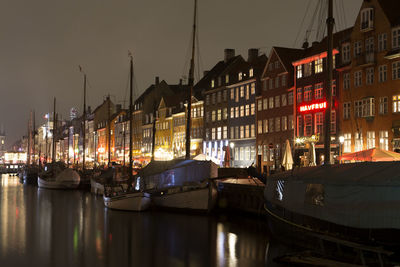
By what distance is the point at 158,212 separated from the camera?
43594 mm

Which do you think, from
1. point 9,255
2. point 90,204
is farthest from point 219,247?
point 90,204

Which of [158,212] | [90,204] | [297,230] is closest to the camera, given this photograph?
[297,230]

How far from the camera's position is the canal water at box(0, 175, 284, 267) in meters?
26.3

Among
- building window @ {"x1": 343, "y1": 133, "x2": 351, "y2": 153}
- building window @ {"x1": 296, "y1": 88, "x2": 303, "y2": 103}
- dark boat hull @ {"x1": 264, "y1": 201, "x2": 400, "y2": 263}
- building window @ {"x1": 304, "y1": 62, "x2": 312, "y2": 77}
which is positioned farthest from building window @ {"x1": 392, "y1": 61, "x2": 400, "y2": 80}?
dark boat hull @ {"x1": 264, "y1": 201, "x2": 400, "y2": 263}

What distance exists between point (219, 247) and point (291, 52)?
4193cm

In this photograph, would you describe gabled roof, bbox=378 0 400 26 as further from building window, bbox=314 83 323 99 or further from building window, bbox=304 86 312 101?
building window, bbox=304 86 312 101

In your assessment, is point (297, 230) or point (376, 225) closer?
point (376, 225)

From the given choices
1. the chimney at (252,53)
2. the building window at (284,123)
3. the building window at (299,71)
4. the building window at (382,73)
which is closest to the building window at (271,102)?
the building window at (284,123)

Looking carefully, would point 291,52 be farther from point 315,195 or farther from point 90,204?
point 315,195

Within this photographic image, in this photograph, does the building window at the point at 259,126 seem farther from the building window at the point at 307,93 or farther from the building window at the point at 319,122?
the building window at the point at 319,122

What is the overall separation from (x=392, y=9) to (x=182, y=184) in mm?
24322

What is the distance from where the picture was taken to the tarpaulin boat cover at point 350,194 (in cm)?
1917

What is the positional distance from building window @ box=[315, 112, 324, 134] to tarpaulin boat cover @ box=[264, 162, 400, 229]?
104 feet

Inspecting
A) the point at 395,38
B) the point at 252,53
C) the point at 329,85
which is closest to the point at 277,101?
the point at 252,53
